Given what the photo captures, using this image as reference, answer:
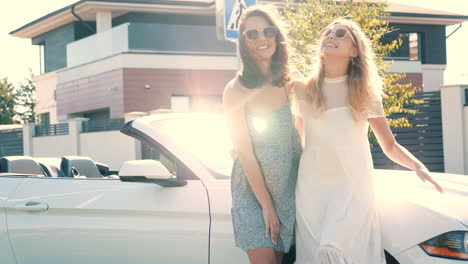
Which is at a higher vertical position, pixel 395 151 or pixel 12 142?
pixel 395 151

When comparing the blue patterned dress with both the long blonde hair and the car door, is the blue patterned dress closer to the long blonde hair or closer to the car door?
the long blonde hair

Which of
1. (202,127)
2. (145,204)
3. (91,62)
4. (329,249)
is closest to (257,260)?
(329,249)

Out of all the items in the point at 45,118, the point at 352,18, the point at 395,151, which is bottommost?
the point at 395,151

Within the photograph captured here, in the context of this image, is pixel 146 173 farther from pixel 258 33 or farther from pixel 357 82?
pixel 357 82

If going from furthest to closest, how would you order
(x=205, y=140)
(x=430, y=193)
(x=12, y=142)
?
(x=12, y=142) < (x=205, y=140) < (x=430, y=193)

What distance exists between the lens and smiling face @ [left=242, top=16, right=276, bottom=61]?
10.2 feet

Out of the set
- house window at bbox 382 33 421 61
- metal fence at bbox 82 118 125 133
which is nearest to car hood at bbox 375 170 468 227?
metal fence at bbox 82 118 125 133

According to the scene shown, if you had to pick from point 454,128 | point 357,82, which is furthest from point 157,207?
point 454,128

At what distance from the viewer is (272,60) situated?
3.19m

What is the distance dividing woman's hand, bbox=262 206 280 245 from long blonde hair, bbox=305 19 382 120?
1.79ft

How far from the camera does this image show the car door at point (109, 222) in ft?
11.3

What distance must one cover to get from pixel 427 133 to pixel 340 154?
10.2 meters

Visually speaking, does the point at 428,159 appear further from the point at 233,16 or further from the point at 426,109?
the point at 233,16

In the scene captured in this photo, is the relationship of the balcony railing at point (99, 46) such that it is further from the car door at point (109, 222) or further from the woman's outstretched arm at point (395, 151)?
the woman's outstretched arm at point (395, 151)
